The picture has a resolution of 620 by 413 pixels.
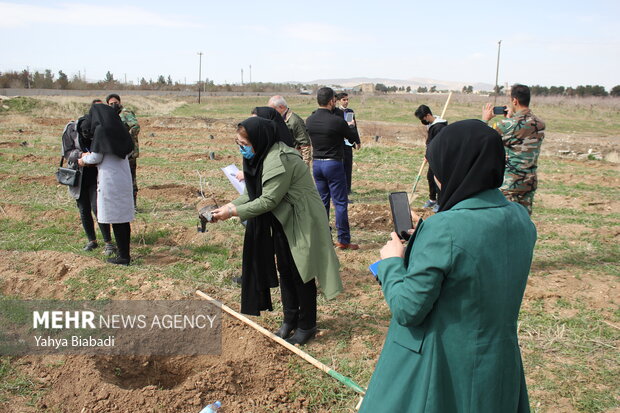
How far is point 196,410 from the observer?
3.38m

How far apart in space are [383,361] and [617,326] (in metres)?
3.86

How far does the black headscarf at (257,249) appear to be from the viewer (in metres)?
3.93

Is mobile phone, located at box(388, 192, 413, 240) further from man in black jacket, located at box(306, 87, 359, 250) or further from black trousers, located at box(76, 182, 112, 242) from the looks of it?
black trousers, located at box(76, 182, 112, 242)

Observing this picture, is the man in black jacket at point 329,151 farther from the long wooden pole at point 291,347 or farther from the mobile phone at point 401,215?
the mobile phone at point 401,215

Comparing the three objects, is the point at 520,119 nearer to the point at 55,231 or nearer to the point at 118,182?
the point at 118,182

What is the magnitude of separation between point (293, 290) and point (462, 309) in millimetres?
2537

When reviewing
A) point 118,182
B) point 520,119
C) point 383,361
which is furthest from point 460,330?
point 118,182

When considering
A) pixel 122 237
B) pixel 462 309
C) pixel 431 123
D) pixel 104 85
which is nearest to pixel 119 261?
pixel 122 237

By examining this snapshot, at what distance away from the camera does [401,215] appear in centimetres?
240

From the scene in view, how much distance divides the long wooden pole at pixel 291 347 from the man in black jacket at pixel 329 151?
7.37 feet

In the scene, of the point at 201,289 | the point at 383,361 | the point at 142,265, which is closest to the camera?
the point at 383,361

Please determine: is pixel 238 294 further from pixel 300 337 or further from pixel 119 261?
pixel 119 261

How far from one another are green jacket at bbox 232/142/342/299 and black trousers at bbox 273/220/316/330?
13 cm

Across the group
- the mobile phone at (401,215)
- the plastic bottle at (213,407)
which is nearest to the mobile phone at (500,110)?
the mobile phone at (401,215)
